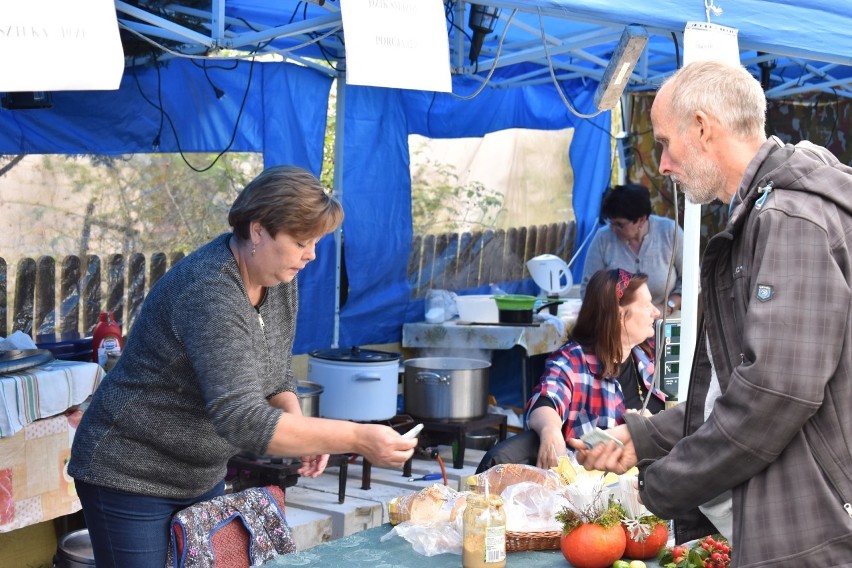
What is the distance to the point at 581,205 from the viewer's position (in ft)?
27.6

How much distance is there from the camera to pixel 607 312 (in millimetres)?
4062

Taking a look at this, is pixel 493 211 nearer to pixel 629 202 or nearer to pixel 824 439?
pixel 629 202

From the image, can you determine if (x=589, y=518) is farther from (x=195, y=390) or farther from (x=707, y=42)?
(x=707, y=42)

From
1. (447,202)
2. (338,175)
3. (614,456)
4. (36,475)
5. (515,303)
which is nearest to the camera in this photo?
(614,456)

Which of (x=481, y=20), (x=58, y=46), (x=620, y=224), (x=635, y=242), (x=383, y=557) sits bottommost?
(x=383, y=557)

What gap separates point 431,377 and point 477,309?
1.36 m

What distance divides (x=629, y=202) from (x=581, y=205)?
66.8 inches

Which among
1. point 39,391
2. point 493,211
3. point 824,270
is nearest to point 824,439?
point 824,270

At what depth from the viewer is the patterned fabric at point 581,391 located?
4.04m

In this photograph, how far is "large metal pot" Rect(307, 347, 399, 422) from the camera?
5.40 m

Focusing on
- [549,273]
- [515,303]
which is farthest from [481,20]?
[549,273]

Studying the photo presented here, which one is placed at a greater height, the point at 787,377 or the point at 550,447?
the point at 787,377

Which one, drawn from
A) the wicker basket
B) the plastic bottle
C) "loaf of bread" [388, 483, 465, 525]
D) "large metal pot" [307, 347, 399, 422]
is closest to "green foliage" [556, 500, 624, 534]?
the wicker basket

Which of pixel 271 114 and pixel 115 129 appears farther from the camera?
pixel 271 114
